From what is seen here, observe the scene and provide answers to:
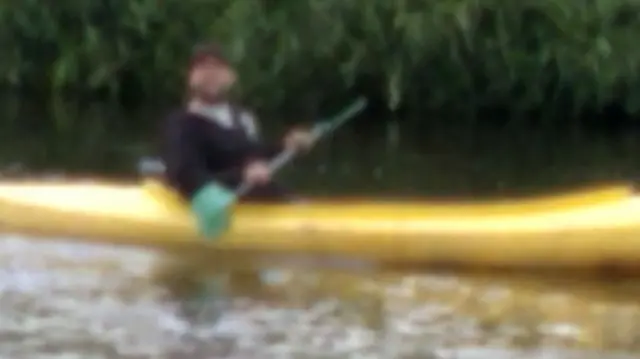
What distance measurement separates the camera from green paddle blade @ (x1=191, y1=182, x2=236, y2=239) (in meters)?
9.32

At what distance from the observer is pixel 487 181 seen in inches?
543

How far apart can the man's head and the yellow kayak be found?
641 mm

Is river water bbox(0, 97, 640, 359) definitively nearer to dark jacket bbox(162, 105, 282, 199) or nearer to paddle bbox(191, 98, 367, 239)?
paddle bbox(191, 98, 367, 239)

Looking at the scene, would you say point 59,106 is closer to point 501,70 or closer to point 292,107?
point 292,107

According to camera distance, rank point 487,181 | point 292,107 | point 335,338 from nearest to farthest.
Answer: point 335,338, point 487,181, point 292,107

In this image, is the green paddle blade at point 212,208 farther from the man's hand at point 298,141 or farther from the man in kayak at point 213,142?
the man's hand at point 298,141

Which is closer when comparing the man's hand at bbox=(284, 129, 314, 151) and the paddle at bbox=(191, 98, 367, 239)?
the paddle at bbox=(191, 98, 367, 239)

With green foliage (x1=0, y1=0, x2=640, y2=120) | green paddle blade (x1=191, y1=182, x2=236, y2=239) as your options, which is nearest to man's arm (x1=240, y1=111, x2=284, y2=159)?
green paddle blade (x1=191, y1=182, x2=236, y2=239)


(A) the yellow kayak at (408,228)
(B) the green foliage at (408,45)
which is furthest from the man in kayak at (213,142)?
(B) the green foliage at (408,45)

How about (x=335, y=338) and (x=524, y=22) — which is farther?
(x=524, y=22)

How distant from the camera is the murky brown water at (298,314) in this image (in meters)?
7.82

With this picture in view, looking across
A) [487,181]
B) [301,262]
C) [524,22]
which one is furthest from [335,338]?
[524,22]

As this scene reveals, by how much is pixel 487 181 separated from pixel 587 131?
4.20 m

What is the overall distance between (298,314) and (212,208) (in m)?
1.14
